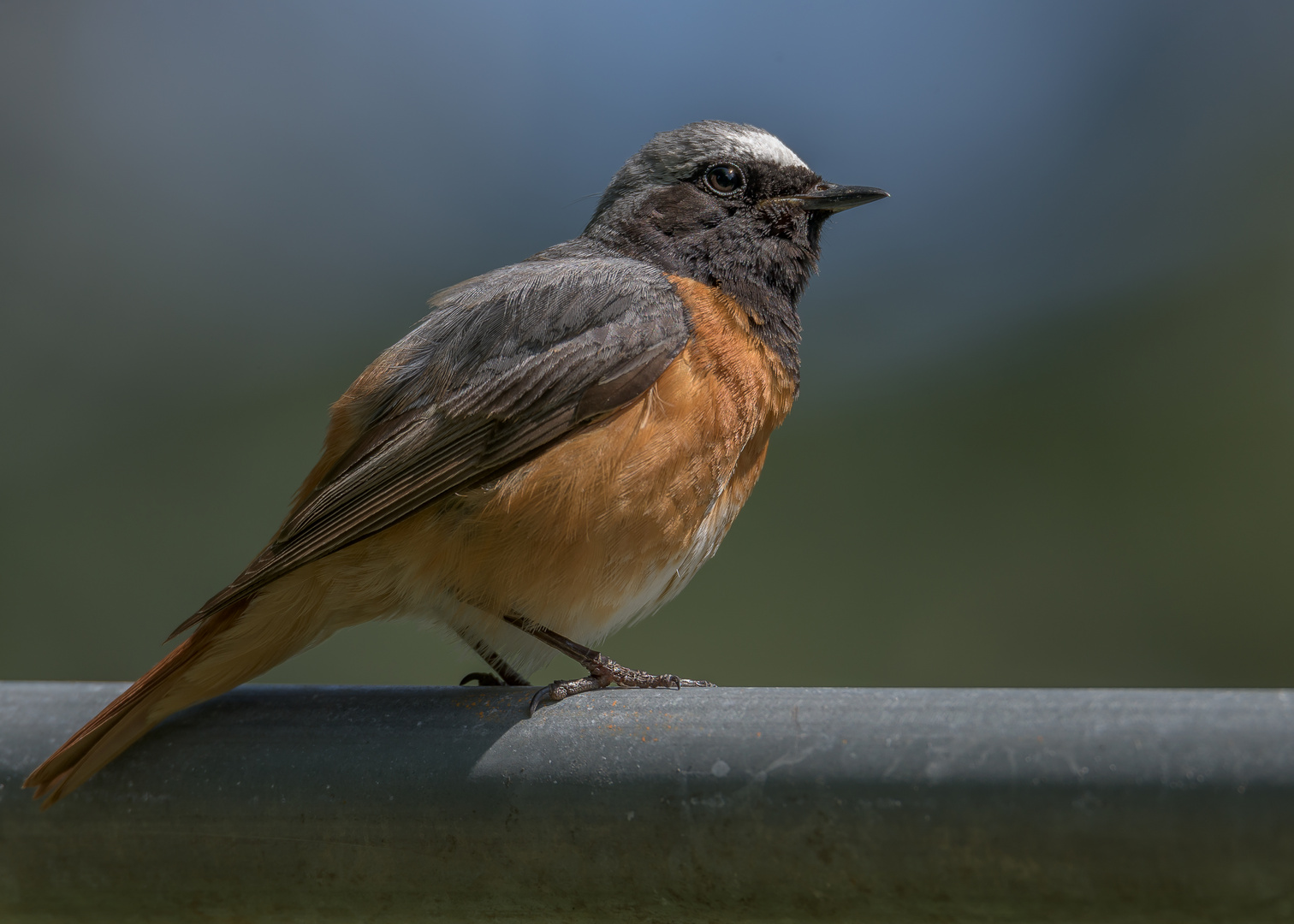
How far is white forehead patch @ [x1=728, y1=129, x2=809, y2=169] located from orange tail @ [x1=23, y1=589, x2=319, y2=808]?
2.38 metres

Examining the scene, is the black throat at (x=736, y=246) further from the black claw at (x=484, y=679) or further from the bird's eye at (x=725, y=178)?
the black claw at (x=484, y=679)

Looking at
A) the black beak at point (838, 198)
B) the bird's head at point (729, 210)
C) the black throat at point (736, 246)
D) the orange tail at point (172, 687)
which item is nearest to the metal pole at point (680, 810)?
the orange tail at point (172, 687)

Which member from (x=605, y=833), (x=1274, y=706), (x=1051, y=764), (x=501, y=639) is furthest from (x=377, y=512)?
(x=1274, y=706)

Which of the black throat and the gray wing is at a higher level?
the black throat

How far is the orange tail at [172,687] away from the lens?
181 cm

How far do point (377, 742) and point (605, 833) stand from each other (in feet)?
1.46

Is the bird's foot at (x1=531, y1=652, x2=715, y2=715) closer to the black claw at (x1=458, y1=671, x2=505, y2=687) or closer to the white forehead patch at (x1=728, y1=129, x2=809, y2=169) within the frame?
the black claw at (x1=458, y1=671, x2=505, y2=687)

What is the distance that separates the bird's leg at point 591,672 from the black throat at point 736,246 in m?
1.21

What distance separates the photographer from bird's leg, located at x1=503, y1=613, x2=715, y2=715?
7.92 feet

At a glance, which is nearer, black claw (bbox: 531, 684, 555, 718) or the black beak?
black claw (bbox: 531, 684, 555, 718)

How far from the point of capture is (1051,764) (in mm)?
1289

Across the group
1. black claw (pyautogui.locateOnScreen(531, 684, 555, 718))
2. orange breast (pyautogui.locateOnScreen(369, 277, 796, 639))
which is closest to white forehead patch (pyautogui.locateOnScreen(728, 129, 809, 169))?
orange breast (pyautogui.locateOnScreen(369, 277, 796, 639))

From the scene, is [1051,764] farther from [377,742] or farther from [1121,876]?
[377,742]

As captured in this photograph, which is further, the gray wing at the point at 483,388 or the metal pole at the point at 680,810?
the gray wing at the point at 483,388
